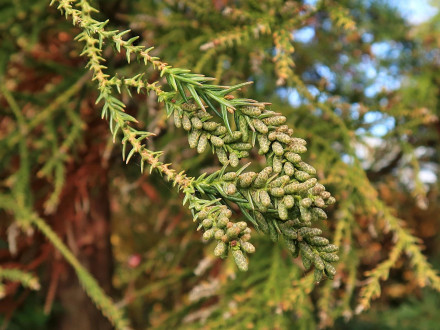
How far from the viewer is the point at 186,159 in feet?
5.16

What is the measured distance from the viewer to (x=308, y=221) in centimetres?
50

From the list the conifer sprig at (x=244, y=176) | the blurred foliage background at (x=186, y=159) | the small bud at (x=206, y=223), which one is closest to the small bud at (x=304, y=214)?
the conifer sprig at (x=244, y=176)

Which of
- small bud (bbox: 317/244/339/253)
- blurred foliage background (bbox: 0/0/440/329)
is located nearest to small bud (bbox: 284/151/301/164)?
small bud (bbox: 317/244/339/253)

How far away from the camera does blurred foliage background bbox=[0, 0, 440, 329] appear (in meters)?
1.20

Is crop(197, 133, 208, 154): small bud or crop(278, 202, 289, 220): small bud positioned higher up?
crop(197, 133, 208, 154): small bud

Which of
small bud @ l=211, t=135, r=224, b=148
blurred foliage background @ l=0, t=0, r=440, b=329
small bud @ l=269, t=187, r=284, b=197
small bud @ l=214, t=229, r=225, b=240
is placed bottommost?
blurred foliage background @ l=0, t=0, r=440, b=329

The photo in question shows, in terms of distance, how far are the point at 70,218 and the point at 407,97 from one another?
154 cm

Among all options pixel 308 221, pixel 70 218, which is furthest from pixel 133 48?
pixel 70 218

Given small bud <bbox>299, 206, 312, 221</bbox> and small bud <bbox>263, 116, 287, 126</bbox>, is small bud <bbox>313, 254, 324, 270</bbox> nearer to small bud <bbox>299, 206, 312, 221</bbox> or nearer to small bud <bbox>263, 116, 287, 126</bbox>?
small bud <bbox>299, 206, 312, 221</bbox>

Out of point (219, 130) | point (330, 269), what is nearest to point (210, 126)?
point (219, 130)

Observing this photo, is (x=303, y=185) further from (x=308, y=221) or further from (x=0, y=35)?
(x=0, y=35)

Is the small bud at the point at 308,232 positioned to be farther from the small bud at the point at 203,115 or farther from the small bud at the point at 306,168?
the small bud at the point at 203,115

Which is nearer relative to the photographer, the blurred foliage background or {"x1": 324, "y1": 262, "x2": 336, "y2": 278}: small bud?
{"x1": 324, "y1": 262, "x2": 336, "y2": 278}: small bud

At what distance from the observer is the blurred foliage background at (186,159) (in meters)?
1.20
